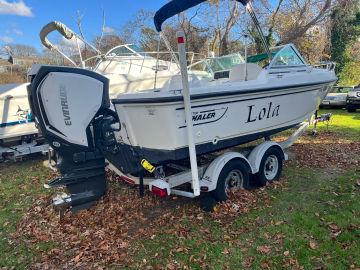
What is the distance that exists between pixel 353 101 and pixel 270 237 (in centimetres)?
1114

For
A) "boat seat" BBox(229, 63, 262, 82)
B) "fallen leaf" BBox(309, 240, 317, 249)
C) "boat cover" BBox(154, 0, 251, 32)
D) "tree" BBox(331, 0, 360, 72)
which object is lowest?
"fallen leaf" BBox(309, 240, 317, 249)

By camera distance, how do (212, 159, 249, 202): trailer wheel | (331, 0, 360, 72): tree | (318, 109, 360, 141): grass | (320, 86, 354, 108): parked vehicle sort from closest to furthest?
(212, 159, 249, 202): trailer wheel, (318, 109, 360, 141): grass, (320, 86, 354, 108): parked vehicle, (331, 0, 360, 72): tree

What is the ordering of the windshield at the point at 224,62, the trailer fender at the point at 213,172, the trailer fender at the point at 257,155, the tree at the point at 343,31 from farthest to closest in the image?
the tree at the point at 343,31 < the windshield at the point at 224,62 < the trailer fender at the point at 257,155 < the trailer fender at the point at 213,172

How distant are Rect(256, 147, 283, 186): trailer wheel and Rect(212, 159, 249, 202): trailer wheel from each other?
0.39 meters

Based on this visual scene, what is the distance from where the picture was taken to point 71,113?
3.98 metres

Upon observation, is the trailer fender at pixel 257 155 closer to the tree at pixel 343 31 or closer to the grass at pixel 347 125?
the grass at pixel 347 125

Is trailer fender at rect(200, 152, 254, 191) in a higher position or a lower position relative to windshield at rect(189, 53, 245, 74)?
lower

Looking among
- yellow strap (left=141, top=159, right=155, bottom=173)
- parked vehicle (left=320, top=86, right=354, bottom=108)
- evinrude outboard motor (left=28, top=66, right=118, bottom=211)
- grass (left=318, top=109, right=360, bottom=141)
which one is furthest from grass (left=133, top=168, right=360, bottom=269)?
parked vehicle (left=320, top=86, right=354, bottom=108)

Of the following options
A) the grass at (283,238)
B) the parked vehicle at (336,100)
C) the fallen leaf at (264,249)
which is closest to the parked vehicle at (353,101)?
the parked vehicle at (336,100)

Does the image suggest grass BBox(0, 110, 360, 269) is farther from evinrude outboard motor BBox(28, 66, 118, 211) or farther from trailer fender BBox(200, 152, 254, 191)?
evinrude outboard motor BBox(28, 66, 118, 211)

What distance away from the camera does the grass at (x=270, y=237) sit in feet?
11.3

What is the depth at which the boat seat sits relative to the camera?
5559mm

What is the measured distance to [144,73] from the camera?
30.9ft

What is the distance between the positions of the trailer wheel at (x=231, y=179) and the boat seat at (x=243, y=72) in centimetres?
160
